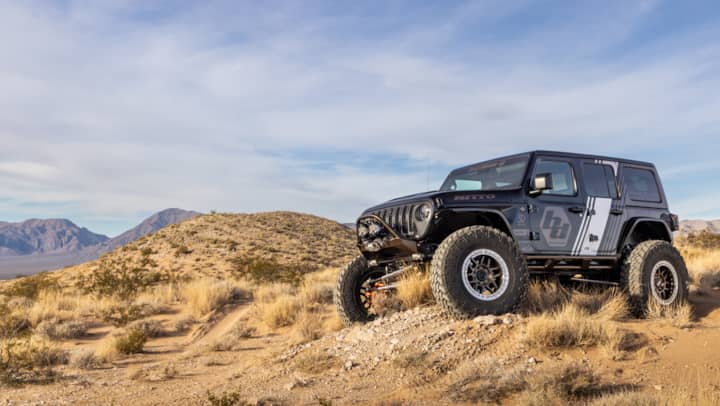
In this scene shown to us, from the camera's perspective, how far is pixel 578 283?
9.62m

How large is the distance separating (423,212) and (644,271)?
379 centimetres

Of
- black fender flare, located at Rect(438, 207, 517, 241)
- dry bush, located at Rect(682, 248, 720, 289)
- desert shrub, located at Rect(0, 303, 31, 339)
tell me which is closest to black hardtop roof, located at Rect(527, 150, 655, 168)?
black fender flare, located at Rect(438, 207, 517, 241)

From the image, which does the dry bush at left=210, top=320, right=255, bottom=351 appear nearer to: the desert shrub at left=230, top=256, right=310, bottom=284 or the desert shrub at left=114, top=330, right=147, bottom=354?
the desert shrub at left=114, top=330, right=147, bottom=354

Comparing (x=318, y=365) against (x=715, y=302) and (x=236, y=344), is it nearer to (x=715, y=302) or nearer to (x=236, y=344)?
(x=236, y=344)

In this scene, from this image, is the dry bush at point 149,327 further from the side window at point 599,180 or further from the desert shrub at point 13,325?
the side window at point 599,180

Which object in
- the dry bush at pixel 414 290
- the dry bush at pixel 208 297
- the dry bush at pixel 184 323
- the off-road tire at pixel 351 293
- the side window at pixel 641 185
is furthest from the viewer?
the dry bush at pixel 208 297

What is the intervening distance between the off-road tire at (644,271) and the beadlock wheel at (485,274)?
266 cm

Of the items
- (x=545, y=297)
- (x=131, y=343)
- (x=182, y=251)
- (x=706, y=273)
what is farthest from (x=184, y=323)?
(x=182, y=251)

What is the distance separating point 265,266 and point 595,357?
59.1 ft

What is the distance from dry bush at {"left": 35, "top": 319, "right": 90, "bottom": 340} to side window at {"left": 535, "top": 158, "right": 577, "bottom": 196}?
398 inches

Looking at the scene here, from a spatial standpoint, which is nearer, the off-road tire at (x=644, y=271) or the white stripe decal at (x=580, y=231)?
the white stripe decal at (x=580, y=231)

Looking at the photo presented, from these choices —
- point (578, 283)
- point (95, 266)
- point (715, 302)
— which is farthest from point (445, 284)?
point (95, 266)

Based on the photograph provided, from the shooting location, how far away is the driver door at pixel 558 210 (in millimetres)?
7816

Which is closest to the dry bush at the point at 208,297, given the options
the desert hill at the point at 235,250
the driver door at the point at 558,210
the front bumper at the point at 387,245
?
the desert hill at the point at 235,250
